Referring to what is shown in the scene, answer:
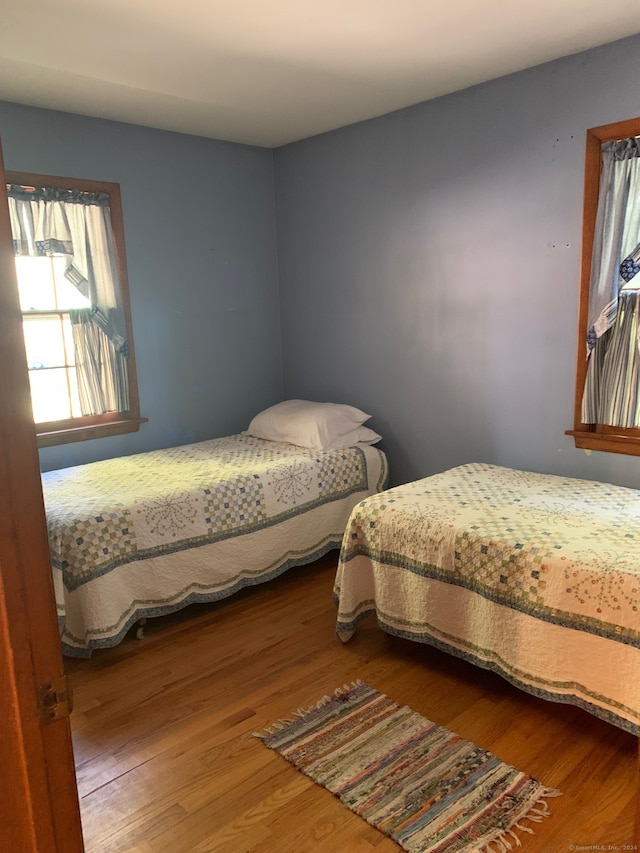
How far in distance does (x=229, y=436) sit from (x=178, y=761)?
2.23 m

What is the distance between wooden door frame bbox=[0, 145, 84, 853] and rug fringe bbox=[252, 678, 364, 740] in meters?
1.47

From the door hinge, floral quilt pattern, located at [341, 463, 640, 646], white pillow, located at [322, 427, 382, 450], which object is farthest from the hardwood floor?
the door hinge

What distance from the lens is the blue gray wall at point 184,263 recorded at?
130 inches

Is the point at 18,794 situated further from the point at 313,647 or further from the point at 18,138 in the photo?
the point at 18,138

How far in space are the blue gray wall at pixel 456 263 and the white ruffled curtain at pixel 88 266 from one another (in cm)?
118

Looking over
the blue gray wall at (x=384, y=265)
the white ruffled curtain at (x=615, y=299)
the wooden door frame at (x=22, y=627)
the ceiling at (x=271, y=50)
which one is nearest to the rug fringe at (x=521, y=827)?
the wooden door frame at (x=22, y=627)

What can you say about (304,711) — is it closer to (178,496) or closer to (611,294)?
(178,496)

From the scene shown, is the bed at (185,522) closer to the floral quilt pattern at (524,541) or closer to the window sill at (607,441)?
the floral quilt pattern at (524,541)

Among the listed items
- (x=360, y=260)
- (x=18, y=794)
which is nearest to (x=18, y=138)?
(x=360, y=260)

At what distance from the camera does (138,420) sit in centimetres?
362

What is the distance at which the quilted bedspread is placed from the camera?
2.55 meters

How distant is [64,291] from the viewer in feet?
10.9

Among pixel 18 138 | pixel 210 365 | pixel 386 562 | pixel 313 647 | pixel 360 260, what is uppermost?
pixel 18 138

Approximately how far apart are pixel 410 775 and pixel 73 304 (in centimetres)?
272
